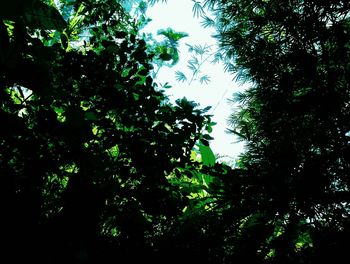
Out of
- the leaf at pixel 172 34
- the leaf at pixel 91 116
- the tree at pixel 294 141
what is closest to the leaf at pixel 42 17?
the leaf at pixel 91 116

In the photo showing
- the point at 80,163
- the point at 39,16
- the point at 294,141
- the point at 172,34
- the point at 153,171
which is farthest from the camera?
the point at 172,34

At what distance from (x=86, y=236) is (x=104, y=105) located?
88cm

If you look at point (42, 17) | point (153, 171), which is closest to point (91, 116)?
point (153, 171)

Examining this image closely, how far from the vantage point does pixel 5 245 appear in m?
1.29

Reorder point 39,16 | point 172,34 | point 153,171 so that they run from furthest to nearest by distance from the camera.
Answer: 1. point 172,34
2. point 153,171
3. point 39,16

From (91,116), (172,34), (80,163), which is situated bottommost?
(80,163)

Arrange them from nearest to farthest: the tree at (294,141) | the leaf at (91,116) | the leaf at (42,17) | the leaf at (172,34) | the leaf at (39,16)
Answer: the leaf at (39,16) < the leaf at (42,17) < the tree at (294,141) < the leaf at (91,116) < the leaf at (172,34)

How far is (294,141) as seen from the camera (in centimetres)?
196

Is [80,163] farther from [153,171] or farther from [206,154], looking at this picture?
[206,154]

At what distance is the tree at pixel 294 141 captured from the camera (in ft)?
4.73

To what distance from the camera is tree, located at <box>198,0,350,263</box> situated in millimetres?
1441

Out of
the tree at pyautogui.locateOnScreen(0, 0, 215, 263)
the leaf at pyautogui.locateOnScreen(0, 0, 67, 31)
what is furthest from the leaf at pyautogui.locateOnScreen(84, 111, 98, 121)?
the leaf at pyautogui.locateOnScreen(0, 0, 67, 31)

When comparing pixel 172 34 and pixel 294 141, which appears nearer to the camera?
pixel 294 141

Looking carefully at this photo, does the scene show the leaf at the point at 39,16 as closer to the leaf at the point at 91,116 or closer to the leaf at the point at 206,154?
the leaf at the point at 91,116
